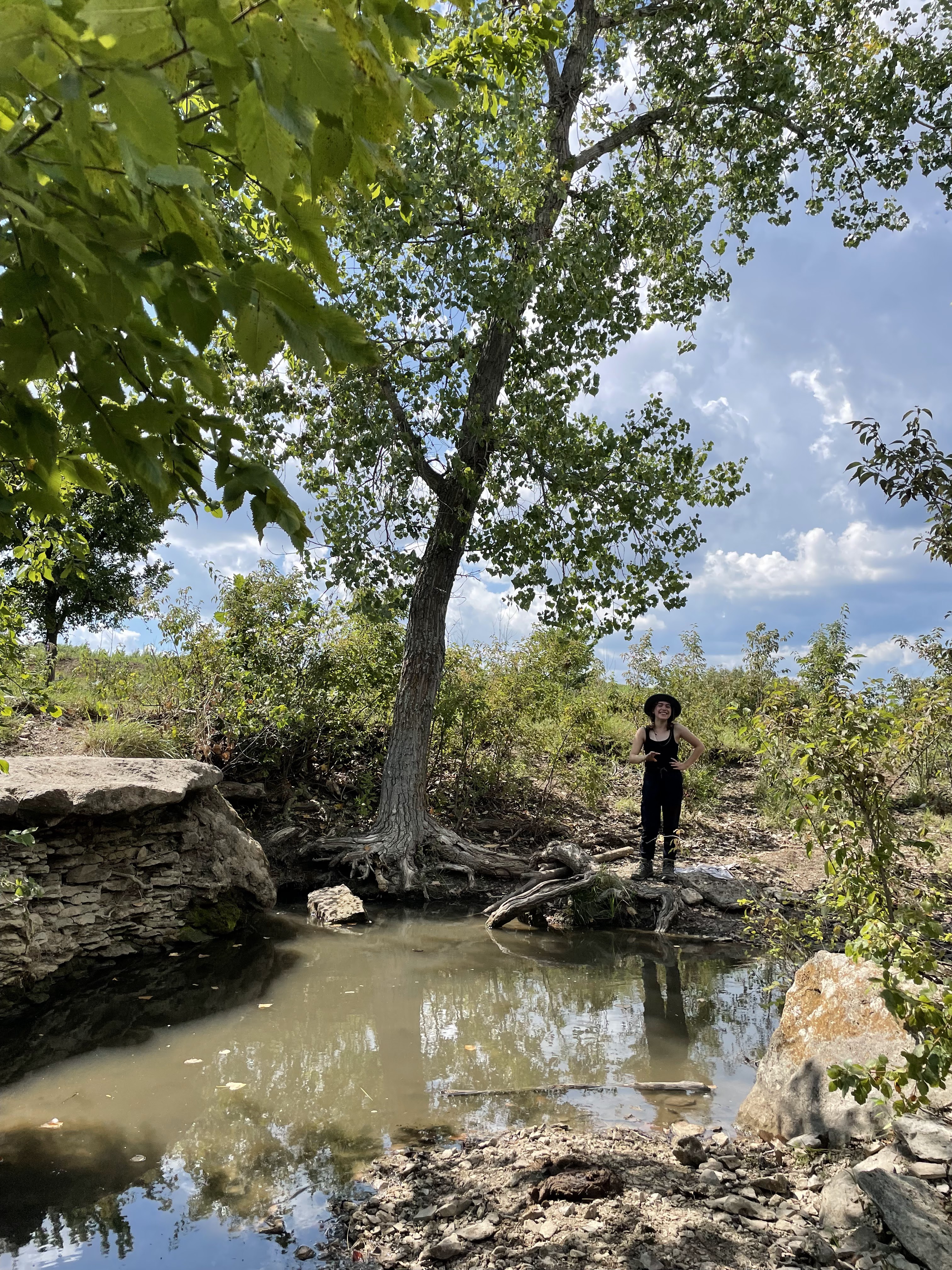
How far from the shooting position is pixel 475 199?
8.45 meters

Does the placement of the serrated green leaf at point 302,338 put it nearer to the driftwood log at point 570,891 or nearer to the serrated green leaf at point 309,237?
the serrated green leaf at point 309,237

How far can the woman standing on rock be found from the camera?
9.22 meters

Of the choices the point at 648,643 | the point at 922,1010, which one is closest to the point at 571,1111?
the point at 922,1010

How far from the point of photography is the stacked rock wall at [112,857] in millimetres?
5977

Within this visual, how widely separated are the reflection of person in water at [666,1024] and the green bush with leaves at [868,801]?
118 centimetres

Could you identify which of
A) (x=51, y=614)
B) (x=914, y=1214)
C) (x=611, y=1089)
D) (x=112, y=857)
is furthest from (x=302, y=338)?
(x=51, y=614)

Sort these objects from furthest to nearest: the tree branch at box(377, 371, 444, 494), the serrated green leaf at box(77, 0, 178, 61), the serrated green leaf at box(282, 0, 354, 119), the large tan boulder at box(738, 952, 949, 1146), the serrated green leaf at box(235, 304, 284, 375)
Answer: the tree branch at box(377, 371, 444, 494) < the large tan boulder at box(738, 952, 949, 1146) < the serrated green leaf at box(235, 304, 284, 375) < the serrated green leaf at box(282, 0, 354, 119) < the serrated green leaf at box(77, 0, 178, 61)

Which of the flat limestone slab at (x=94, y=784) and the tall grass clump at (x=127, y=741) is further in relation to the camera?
the tall grass clump at (x=127, y=741)

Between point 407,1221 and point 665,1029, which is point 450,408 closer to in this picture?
point 665,1029

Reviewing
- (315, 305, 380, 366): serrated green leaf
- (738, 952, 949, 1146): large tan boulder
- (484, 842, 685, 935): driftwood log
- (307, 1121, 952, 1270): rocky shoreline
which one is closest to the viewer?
(315, 305, 380, 366): serrated green leaf

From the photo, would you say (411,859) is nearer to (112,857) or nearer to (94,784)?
(112,857)

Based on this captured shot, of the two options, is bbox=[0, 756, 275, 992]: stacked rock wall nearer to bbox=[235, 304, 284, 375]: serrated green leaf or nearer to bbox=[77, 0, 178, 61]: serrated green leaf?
bbox=[235, 304, 284, 375]: serrated green leaf

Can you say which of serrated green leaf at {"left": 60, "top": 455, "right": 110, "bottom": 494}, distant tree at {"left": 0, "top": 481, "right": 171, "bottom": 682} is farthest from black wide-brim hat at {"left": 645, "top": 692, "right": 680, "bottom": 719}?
distant tree at {"left": 0, "top": 481, "right": 171, "bottom": 682}

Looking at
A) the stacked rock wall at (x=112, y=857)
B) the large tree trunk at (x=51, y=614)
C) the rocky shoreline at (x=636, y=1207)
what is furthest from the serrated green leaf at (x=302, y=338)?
the large tree trunk at (x=51, y=614)
